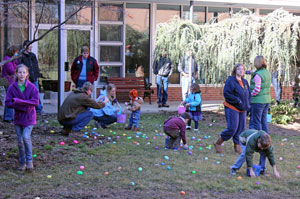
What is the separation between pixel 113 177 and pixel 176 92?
10487mm

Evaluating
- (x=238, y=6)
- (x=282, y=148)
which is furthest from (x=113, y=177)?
(x=238, y=6)

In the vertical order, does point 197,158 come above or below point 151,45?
below

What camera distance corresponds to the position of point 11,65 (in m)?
10.0

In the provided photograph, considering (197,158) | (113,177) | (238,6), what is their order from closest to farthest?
(113,177)
(197,158)
(238,6)

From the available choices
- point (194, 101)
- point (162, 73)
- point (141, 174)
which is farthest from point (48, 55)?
point (141, 174)

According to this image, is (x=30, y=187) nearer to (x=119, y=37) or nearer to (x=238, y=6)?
(x=119, y=37)

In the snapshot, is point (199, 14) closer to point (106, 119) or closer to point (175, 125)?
point (106, 119)

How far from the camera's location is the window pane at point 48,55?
46.8 feet

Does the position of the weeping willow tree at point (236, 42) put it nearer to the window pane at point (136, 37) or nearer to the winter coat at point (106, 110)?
the window pane at point (136, 37)

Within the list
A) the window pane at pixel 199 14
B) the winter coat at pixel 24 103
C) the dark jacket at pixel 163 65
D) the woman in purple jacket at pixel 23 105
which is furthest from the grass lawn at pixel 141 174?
the window pane at pixel 199 14

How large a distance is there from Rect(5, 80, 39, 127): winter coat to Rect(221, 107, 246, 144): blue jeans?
331 cm

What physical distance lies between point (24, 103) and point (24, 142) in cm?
55

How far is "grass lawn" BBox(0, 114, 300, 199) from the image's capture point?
5.54 meters

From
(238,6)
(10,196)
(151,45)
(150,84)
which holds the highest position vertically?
(238,6)
